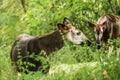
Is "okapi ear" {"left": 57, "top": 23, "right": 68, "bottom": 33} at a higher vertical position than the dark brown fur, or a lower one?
higher

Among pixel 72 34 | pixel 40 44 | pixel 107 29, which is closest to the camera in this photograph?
pixel 40 44

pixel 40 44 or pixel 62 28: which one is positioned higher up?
pixel 62 28

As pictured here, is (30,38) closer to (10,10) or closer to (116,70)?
(116,70)

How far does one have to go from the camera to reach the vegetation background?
5.16 meters

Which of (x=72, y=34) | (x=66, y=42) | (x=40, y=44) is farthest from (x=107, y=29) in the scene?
(x=40, y=44)

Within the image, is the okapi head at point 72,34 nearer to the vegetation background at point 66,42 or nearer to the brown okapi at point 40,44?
the brown okapi at point 40,44

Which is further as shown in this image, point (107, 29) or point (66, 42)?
point (107, 29)

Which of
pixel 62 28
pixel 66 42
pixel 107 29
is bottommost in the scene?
pixel 66 42

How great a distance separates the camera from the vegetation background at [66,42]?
516cm

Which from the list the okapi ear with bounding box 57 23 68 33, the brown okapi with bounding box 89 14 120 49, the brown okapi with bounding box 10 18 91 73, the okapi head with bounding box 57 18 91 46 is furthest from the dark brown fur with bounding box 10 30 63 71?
the brown okapi with bounding box 89 14 120 49

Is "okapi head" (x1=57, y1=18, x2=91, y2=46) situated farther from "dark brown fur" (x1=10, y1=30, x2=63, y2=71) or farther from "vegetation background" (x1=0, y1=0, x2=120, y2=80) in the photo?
"dark brown fur" (x1=10, y1=30, x2=63, y2=71)

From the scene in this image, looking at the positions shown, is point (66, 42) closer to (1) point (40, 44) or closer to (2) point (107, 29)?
(1) point (40, 44)

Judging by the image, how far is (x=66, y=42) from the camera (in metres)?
7.59

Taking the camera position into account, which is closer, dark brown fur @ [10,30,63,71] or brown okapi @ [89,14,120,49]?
dark brown fur @ [10,30,63,71]
